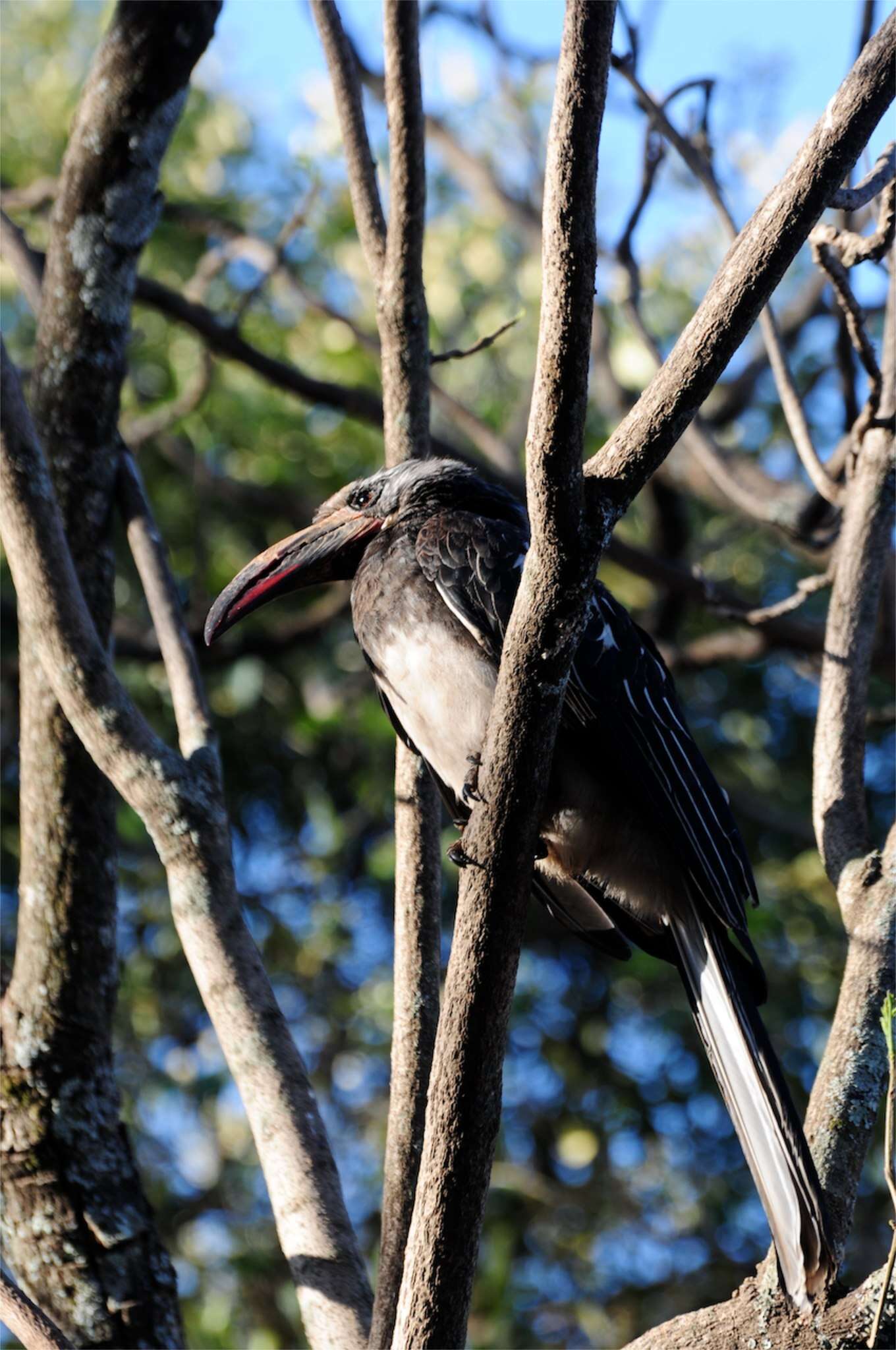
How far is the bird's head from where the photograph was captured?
326 cm

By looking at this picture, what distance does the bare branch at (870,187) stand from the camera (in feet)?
7.04

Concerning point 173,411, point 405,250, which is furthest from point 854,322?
point 173,411

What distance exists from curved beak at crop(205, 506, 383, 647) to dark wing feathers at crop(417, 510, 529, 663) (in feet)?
1.52

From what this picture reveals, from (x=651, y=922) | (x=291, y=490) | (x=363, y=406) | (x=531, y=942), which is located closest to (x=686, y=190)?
(x=291, y=490)

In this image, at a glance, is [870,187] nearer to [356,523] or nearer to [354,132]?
[354,132]

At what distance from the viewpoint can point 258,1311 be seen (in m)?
→ 5.77

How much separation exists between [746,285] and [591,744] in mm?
1239

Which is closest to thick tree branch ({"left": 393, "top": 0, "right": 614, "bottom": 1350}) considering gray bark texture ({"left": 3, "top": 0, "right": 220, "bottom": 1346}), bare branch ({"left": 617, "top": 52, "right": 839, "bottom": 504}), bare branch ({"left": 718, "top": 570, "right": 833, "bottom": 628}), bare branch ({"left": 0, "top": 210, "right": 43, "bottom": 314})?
gray bark texture ({"left": 3, "top": 0, "right": 220, "bottom": 1346})

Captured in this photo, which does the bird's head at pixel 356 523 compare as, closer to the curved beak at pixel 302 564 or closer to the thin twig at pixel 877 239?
the curved beak at pixel 302 564

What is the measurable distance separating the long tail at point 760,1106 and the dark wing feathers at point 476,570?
72 centimetres

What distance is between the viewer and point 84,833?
9.96ft

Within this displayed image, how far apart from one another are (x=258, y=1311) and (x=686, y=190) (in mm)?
5836

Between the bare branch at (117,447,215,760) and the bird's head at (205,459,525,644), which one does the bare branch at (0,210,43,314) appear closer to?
the bare branch at (117,447,215,760)

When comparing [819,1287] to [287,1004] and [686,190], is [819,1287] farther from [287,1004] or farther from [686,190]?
[686,190]
